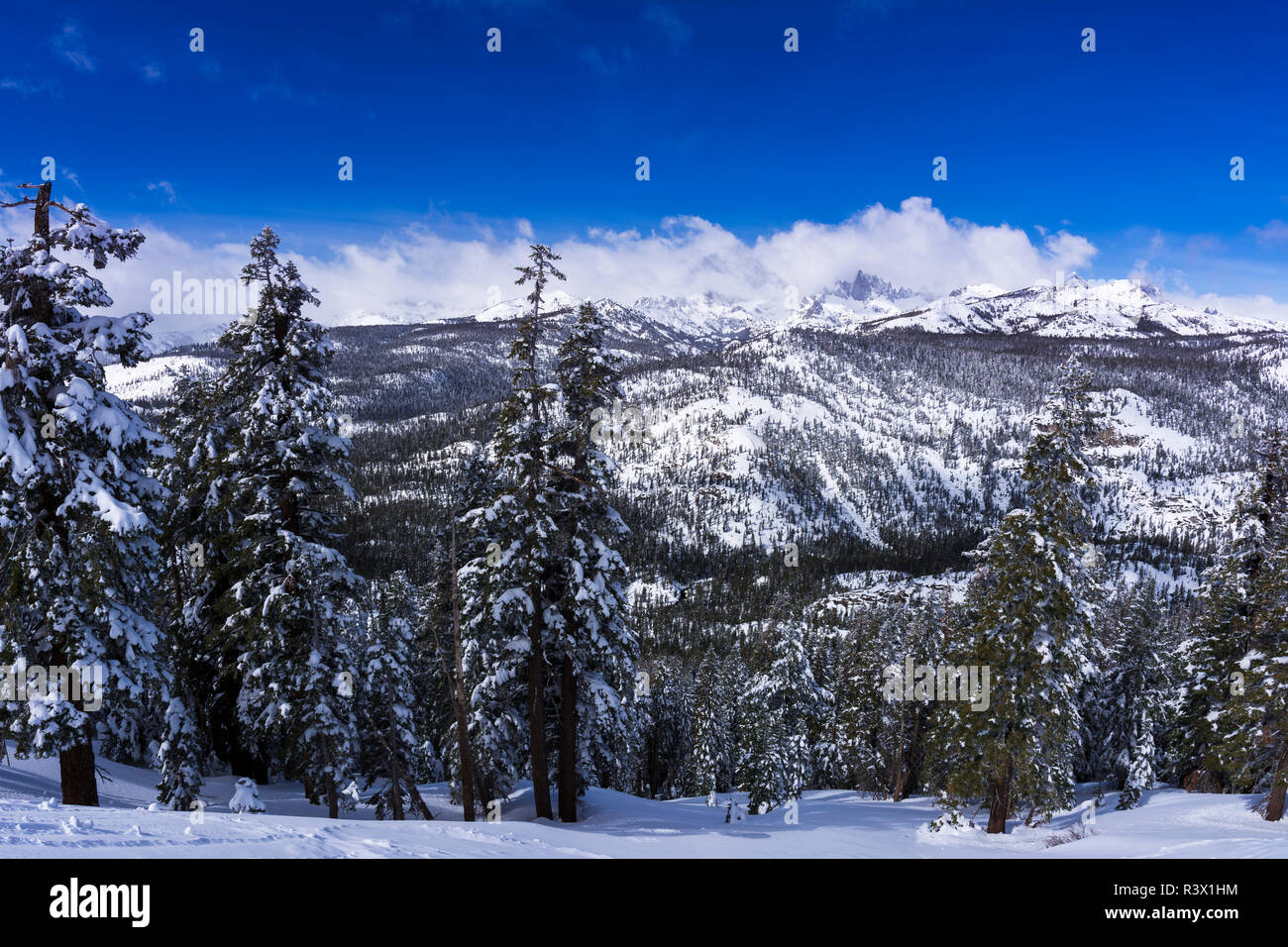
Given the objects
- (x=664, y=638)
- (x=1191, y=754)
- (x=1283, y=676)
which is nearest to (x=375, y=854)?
(x=1283, y=676)

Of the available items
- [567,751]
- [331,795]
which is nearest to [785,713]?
[567,751]

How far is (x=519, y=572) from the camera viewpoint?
17953mm

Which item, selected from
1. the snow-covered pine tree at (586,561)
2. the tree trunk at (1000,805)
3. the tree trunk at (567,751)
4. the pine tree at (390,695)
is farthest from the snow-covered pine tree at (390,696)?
the tree trunk at (1000,805)

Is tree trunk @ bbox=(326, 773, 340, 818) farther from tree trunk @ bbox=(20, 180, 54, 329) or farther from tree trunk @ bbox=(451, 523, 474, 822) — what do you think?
tree trunk @ bbox=(20, 180, 54, 329)

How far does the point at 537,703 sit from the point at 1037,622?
16.3 metres

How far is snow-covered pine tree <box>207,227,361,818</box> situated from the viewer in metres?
15.2

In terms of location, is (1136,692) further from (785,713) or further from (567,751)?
(567,751)

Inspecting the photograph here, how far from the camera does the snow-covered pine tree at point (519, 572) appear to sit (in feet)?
56.4

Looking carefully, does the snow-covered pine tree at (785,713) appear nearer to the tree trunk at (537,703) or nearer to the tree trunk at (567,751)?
the tree trunk at (567,751)

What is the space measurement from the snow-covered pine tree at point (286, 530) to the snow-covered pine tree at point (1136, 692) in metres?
43.1

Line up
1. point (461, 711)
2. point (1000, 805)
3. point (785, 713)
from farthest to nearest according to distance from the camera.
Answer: point (785, 713), point (1000, 805), point (461, 711)

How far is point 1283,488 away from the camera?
26.0 metres

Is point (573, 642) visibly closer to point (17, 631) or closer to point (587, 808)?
point (587, 808)

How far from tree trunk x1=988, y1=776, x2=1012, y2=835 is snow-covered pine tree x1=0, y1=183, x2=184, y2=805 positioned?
24.8m
